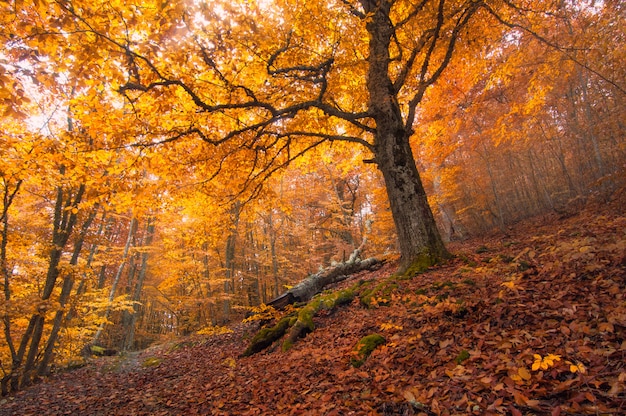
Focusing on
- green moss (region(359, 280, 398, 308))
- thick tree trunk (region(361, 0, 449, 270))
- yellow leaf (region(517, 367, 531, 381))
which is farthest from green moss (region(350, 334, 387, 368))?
thick tree trunk (region(361, 0, 449, 270))

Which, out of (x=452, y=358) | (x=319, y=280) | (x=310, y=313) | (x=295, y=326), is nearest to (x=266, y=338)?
(x=295, y=326)

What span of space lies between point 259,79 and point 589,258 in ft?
24.6

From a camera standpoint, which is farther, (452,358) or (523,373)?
(452,358)

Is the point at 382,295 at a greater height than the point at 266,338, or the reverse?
the point at 382,295

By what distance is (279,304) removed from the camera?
909 cm

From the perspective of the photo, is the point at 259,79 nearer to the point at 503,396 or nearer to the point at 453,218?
the point at 503,396

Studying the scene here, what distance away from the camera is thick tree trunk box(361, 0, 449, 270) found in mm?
6848

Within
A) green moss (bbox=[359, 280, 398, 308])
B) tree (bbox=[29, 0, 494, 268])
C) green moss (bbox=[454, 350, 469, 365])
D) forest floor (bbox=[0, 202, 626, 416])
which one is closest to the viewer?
forest floor (bbox=[0, 202, 626, 416])

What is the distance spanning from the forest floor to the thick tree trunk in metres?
0.68

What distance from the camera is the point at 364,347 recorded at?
4.24 metres

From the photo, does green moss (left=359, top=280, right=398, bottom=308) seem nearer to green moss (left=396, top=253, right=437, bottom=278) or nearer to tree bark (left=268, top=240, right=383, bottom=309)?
green moss (left=396, top=253, right=437, bottom=278)

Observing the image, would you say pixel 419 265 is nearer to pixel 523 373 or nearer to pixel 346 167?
pixel 523 373

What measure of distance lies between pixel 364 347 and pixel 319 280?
23.1ft

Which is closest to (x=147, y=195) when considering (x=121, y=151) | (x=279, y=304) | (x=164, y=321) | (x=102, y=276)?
(x=121, y=151)
